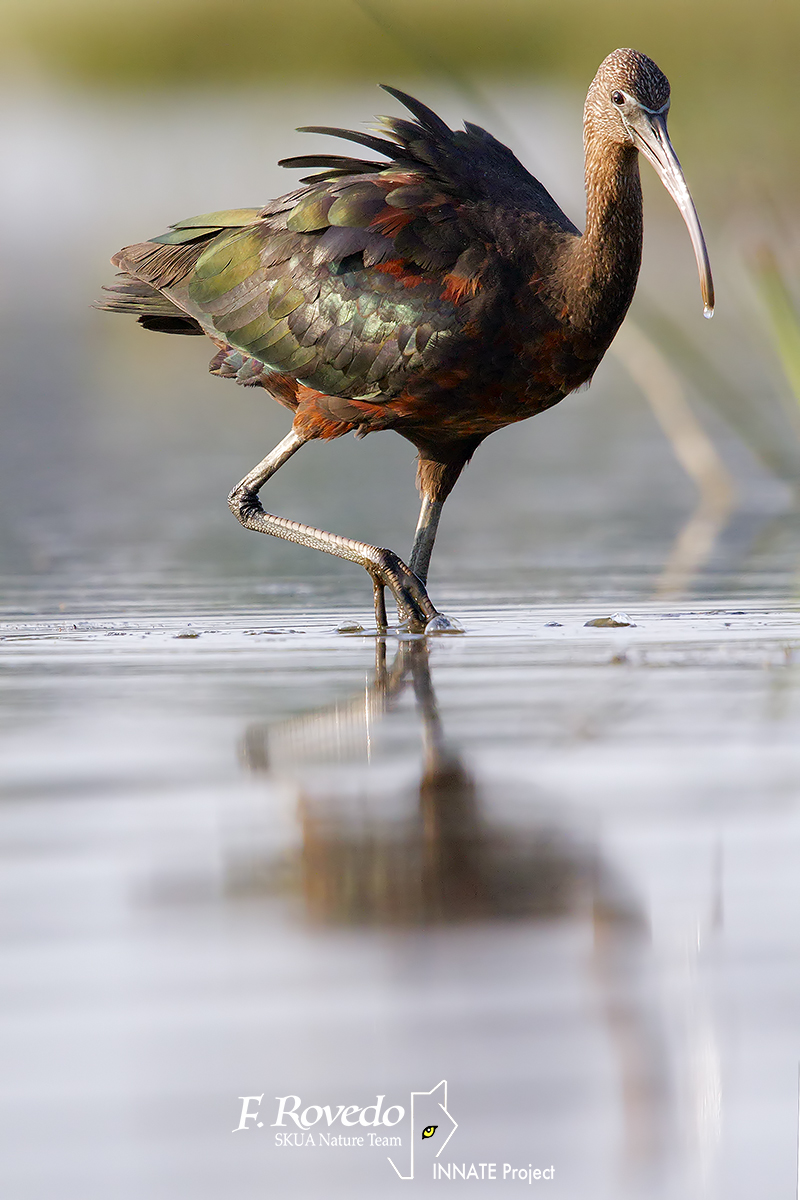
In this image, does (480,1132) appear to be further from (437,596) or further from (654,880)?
(437,596)

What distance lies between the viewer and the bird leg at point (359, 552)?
6.40 meters

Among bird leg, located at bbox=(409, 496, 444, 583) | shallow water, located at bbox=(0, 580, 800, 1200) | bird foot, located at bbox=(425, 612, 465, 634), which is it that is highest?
bird leg, located at bbox=(409, 496, 444, 583)

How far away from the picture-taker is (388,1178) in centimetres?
214

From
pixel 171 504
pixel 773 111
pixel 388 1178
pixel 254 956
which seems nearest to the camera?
pixel 388 1178

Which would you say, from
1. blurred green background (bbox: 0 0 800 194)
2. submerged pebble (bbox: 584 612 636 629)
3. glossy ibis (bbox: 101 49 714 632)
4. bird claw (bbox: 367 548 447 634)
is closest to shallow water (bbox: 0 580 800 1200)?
submerged pebble (bbox: 584 612 636 629)

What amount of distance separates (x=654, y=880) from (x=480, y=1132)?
37.5 inches

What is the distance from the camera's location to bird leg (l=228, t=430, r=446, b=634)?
640cm

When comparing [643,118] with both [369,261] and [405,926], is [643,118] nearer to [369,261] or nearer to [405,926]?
[369,261]

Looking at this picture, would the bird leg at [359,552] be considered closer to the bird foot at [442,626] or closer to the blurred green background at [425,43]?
the bird foot at [442,626]

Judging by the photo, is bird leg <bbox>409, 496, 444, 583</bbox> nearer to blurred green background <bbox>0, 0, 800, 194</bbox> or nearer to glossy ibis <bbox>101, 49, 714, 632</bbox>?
glossy ibis <bbox>101, 49, 714, 632</bbox>

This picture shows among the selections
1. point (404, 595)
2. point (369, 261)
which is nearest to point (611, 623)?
point (404, 595)

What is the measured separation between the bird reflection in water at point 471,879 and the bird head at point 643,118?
280 centimetres

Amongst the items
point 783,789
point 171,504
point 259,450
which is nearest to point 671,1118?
point 783,789

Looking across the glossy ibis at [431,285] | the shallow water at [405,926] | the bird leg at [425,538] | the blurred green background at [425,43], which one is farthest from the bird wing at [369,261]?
the blurred green background at [425,43]
